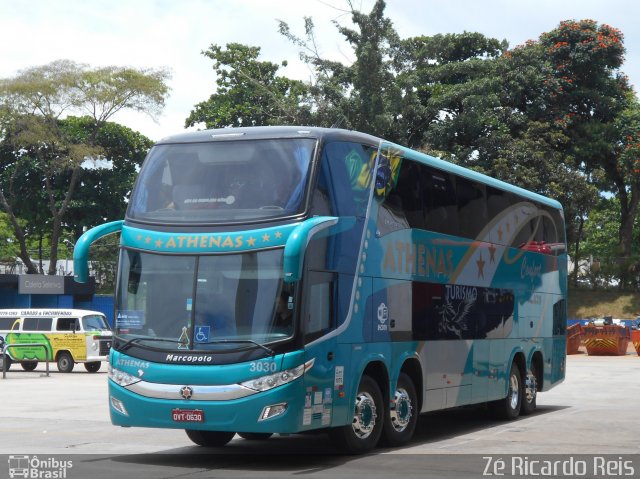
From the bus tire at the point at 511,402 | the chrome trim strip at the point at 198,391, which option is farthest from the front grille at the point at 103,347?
the chrome trim strip at the point at 198,391

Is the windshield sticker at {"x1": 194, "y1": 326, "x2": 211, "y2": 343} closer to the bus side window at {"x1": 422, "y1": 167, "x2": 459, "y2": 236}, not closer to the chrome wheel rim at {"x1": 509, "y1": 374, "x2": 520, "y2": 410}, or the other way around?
the bus side window at {"x1": 422, "y1": 167, "x2": 459, "y2": 236}

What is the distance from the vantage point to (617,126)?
179 ft

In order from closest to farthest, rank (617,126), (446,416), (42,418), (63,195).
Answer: (42,418) → (446,416) → (617,126) → (63,195)

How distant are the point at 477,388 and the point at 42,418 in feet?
23.9

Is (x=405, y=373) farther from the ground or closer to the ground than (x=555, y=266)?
closer to the ground

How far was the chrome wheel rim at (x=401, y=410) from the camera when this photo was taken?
14.4m

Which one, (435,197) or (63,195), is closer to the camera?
(435,197)

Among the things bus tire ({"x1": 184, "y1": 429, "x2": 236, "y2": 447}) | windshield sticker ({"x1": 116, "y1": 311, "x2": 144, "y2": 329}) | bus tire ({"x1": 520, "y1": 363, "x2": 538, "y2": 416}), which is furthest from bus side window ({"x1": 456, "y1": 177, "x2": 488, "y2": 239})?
windshield sticker ({"x1": 116, "y1": 311, "x2": 144, "y2": 329})

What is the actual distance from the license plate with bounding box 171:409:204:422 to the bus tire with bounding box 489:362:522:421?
8094 mm

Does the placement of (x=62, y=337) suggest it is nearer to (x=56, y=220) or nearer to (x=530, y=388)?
(x=530, y=388)

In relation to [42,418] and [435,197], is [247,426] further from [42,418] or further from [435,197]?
[42,418]

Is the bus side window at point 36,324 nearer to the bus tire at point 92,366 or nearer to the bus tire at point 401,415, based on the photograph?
the bus tire at point 92,366

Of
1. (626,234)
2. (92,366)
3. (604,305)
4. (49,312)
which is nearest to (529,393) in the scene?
(92,366)

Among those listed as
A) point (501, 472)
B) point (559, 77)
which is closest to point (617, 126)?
point (559, 77)
